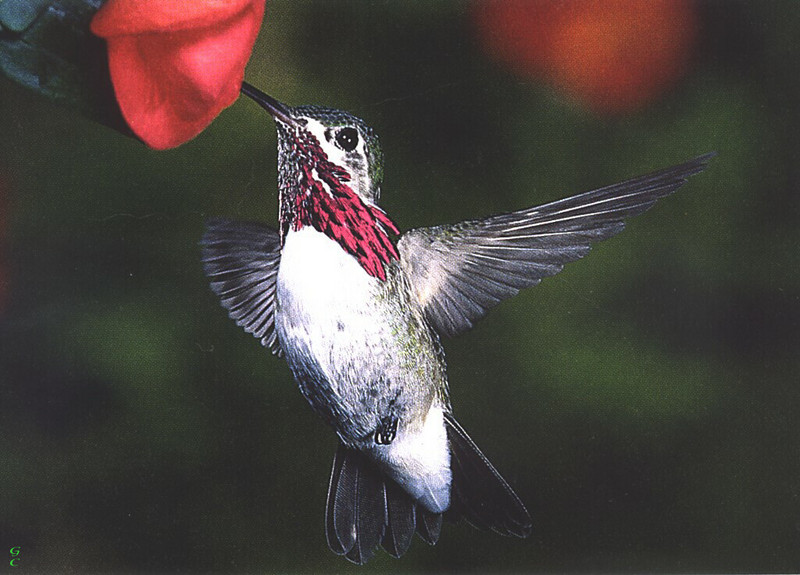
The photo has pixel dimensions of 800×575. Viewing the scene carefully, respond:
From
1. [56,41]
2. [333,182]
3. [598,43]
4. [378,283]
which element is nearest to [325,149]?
[333,182]

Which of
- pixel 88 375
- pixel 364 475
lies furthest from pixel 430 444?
pixel 88 375

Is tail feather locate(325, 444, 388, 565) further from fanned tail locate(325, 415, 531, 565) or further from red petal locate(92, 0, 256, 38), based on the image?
red petal locate(92, 0, 256, 38)

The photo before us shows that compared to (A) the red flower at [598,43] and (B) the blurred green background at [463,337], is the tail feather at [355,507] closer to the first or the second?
(B) the blurred green background at [463,337]

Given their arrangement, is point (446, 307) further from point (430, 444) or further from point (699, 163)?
point (699, 163)

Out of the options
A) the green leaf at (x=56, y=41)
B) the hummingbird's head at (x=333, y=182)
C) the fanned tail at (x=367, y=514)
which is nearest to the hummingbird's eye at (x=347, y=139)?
the hummingbird's head at (x=333, y=182)

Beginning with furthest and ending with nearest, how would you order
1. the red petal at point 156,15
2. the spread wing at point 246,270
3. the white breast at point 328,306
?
the spread wing at point 246,270, the white breast at point 328,306, the red petal at point 156,15

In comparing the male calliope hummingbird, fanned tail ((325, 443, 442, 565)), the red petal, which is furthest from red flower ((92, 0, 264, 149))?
fanned tail ((325, 443, 442, 565))
